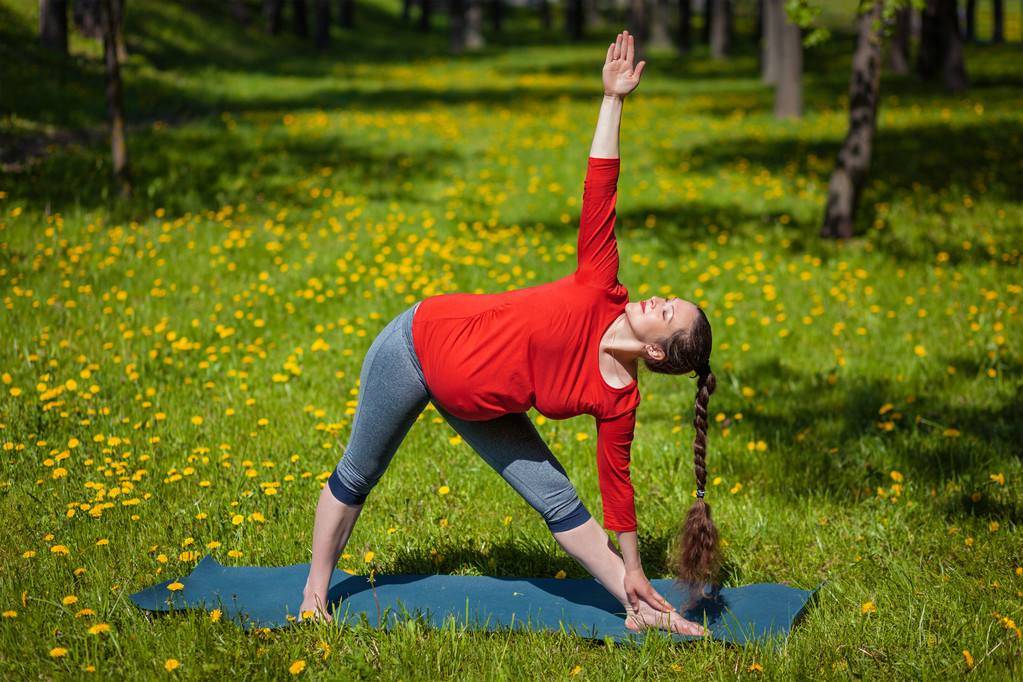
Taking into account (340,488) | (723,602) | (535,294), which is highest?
(535,294)

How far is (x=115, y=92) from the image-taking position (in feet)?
29.5

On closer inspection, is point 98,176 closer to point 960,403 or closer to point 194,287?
point 194,287

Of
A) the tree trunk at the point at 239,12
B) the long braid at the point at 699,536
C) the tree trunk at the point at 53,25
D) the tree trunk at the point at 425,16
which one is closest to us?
the long braid at the point at 699,536

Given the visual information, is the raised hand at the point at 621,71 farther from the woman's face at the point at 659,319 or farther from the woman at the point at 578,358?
the woman's face at the point at 659,319

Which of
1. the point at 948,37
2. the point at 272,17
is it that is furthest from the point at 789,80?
the point at 272,17

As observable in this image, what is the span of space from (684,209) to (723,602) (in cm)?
703

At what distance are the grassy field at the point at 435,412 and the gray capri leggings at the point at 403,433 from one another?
0.53 meters

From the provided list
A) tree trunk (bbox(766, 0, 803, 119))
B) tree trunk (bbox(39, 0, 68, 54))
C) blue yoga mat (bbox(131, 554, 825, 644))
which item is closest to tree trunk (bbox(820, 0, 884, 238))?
blue yoga mat (bbox(131, 554, 825, 644))

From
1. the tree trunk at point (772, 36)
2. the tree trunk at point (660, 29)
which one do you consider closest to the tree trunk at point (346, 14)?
the tree trunk at point (660, 29)

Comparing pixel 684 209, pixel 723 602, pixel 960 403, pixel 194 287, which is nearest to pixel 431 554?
pixel 723 602

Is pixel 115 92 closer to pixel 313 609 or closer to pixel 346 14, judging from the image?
pixel 313 609

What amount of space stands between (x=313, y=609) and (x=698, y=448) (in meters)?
1.46

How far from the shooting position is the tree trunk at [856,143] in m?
8.70

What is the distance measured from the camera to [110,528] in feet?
13.8
